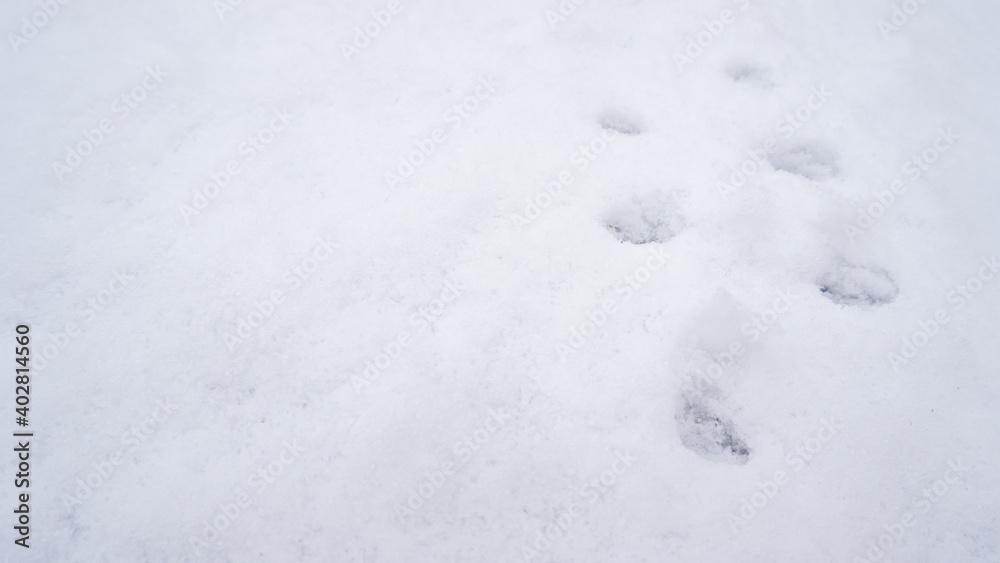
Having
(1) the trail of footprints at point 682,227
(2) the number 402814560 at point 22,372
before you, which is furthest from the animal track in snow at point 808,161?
(2) the number 402814560 at point 22,372

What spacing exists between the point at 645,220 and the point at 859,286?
118 centimetres

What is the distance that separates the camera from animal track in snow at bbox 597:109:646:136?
3.23m

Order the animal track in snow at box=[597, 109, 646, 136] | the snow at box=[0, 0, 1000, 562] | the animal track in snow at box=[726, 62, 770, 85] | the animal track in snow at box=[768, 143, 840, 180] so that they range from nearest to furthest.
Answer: the snow at box=[0, 0, 1000, 562]
the animal track in snow at box=[768, 143, 840, 180]
the animal track in snow at box=[597, 109, 646, 136]
the animal track in snow at box=[726, 62, 770, 85]

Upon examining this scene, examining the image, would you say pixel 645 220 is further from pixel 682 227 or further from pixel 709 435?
pixel 709 435

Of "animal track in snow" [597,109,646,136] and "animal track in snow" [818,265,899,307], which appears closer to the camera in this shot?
"animal track in snow" [818,265,899,307]

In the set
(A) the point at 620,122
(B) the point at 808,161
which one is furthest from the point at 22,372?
(B) the point at 808,161

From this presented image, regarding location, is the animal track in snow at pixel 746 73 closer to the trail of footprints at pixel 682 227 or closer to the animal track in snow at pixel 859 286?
the trail of footprints at pixel 682 227

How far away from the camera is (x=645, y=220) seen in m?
2.85

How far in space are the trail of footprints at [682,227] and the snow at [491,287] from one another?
15mm

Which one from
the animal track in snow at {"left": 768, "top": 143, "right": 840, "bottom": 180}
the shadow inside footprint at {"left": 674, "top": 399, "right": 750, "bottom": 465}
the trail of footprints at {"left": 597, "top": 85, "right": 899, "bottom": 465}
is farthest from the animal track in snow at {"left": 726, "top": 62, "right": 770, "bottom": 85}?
the shadow inside footprint at {"left": 674, "top": 399, "right": 750, "bottom": 465}

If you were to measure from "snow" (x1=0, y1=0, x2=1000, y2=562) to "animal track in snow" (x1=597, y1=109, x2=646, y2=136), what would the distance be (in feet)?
0.07

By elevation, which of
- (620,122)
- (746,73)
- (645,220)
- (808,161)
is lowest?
(645,220)

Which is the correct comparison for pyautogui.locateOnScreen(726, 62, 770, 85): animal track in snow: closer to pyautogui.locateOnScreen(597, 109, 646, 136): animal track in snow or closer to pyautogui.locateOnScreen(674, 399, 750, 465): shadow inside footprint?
pyautogui.locateOnScreen(597, 109, 646, 136): animal track in snow

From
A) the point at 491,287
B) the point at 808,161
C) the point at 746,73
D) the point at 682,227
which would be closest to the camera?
the point at 491,287
